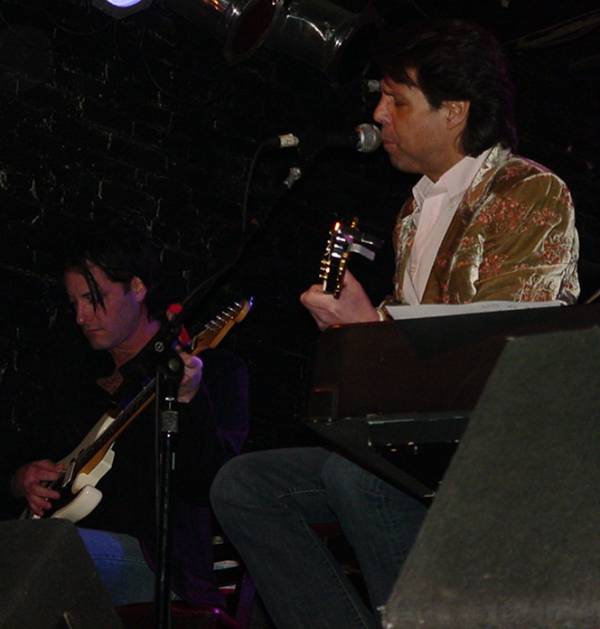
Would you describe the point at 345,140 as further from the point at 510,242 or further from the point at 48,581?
the point at 48,581

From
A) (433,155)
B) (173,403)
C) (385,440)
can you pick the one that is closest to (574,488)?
(385,440)

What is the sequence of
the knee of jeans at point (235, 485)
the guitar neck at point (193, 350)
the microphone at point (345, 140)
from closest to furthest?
1. the knee of jeans at point (235, 485)
2. the microphone at point (345, 140)
3. the guitar neck at point (193, 350)

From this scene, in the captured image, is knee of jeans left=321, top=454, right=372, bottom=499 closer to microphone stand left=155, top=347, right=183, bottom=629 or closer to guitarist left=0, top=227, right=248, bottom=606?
microphone stand left=155, top=347, right=183, bottom=629

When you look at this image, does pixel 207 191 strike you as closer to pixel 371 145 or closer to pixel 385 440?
pixel 371 145

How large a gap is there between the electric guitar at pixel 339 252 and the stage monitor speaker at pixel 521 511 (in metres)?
0.86

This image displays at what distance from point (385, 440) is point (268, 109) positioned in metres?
3.12

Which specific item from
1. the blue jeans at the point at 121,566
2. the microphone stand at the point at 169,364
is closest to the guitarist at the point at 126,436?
the blue jeans at the point at 121,566

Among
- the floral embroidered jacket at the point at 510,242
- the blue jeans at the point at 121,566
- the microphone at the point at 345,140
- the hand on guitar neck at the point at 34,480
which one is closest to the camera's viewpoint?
the floral embroidered jacket at the point at 510,242

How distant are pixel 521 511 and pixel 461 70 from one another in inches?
65.3

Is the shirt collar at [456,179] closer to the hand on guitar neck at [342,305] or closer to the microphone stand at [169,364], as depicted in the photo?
the microphone stand at [169,364]

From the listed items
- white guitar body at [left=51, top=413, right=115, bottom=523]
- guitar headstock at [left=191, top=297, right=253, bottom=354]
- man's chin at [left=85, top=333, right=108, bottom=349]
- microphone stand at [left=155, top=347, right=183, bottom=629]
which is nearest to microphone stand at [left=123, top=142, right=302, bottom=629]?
microphone stand at [left=155, top=347, right=183, bottom=629]

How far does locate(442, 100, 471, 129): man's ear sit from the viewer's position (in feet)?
8.86

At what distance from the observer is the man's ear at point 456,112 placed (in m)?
2.70

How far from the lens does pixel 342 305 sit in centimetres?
206
